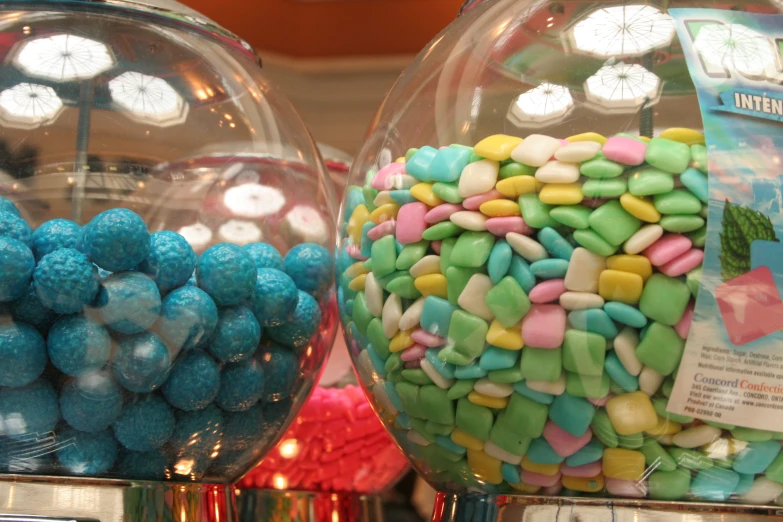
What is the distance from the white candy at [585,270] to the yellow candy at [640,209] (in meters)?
0.03

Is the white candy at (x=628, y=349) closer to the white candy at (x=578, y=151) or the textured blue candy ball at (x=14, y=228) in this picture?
the white candy at (x=578, y=151)

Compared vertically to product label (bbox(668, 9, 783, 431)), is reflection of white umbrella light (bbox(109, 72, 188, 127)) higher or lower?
higher

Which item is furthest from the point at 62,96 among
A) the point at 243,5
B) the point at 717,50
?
the point at 243,5

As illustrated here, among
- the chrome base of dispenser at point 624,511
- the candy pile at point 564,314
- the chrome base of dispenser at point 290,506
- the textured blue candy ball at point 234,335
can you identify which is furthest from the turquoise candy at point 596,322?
the chrome base of dispenser at point 290,506

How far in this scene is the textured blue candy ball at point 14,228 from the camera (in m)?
0.52

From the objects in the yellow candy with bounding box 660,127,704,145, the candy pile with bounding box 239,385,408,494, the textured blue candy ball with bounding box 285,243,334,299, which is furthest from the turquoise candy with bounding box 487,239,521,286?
the candy pile with bounding box 239,385,408,494

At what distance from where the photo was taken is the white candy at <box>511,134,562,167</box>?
0.50m

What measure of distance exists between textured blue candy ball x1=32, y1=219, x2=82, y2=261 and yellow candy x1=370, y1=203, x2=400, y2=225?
0.18 metres

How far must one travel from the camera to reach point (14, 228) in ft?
1.72

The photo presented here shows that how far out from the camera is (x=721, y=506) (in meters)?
0.50

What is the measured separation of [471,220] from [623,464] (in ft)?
0.52

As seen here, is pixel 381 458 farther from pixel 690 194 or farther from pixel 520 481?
pixel 690 194

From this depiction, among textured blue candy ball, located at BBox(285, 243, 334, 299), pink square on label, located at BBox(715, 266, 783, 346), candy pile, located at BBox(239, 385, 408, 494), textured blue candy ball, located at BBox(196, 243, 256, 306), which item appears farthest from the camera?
candy pile, located at BBox(239, 385, 408, 494)

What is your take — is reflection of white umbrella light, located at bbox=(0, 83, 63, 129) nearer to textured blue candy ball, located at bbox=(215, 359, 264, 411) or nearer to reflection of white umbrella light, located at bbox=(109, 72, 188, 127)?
reflection of white umbrella light, located at bbox=(109, 72, 188, 127)
